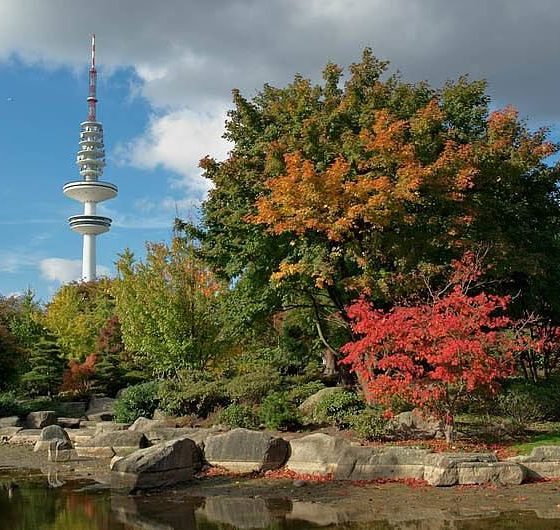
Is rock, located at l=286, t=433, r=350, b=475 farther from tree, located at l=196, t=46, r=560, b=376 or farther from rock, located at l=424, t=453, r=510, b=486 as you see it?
tree, located at l=196, t=46, r=560, b=376

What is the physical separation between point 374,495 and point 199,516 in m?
3.12

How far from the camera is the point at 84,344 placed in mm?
39906

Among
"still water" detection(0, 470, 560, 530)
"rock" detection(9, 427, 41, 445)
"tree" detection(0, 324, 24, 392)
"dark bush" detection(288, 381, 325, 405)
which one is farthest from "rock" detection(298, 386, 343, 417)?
"tree" detection(0, 324, 24, 392)

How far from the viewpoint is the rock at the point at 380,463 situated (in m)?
13.5

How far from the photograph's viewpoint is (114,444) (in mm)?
18672

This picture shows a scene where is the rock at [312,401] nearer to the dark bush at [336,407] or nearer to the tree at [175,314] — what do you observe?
the dark bush at [336,407]

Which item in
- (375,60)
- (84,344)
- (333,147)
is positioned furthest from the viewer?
(84,344)

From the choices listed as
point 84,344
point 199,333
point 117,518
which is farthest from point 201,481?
point 84,344

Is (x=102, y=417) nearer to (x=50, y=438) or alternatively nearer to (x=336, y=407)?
(x=50, y=438)

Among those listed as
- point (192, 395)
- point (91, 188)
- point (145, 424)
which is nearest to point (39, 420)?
point (145, 424)

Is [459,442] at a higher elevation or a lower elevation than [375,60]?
lower

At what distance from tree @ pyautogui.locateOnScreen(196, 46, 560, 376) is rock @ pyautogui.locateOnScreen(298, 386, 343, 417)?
2.04 metres

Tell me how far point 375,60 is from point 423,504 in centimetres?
1391

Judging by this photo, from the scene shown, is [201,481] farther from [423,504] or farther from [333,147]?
[333,147]
